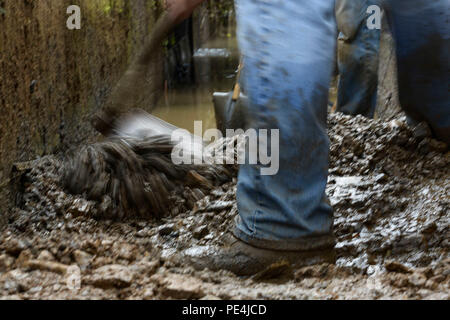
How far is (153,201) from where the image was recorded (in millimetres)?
2262

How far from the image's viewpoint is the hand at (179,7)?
6.50ft

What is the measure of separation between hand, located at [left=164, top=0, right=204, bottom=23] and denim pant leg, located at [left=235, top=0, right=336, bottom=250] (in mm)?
341

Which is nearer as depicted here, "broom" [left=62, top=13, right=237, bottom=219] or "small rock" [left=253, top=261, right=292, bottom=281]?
"small rock" [left=253, top=261, right=292, bottom=281]

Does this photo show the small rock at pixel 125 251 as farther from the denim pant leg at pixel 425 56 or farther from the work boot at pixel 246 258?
the denim pant leg at pixel 425 56

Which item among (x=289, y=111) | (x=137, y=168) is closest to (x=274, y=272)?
(x=289, y=111)

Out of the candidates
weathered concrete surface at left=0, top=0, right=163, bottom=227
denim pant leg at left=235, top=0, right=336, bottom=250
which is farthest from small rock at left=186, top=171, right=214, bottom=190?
denim pant leg at left=235, top=0, right=336, bottom=250

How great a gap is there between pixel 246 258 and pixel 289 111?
411mm

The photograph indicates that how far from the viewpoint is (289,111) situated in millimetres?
1597

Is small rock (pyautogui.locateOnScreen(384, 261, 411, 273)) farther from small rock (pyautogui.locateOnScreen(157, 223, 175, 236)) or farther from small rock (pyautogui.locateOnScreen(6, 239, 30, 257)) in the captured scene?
small rock (pyautogui.locateOnScreen(6, 239, 30, 257))

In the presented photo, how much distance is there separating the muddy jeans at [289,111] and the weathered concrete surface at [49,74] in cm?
84

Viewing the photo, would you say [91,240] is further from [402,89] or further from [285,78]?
[402,89]

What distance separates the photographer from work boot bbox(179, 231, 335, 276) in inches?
65.7
